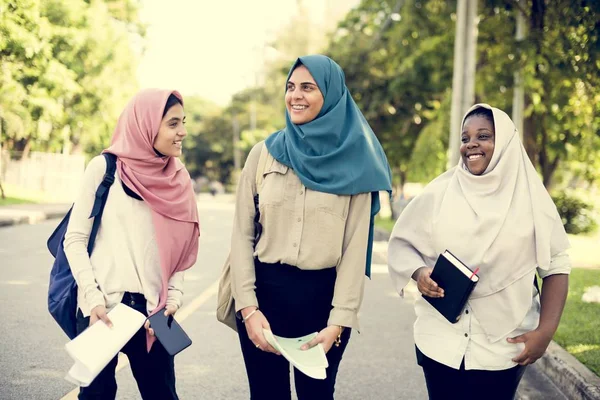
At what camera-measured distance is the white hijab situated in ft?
8.74

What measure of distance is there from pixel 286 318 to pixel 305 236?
1.19ft

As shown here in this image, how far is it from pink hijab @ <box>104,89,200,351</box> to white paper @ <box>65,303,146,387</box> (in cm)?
14

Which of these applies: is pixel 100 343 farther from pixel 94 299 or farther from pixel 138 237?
pixel 138 237

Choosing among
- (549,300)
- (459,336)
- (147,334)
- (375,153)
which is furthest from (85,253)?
(549,300)

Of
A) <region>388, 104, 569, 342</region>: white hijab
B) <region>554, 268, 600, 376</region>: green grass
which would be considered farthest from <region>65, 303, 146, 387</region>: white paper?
<region>554, 268, 600, 376</region>: green grass

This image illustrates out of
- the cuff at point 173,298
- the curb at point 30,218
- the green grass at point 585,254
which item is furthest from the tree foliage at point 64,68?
the cuff at point 173,298

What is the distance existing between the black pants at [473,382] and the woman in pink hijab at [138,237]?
1207mm

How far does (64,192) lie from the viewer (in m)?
31.8

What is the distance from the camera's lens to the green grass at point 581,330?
5.37m

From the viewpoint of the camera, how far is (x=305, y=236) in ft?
8.84

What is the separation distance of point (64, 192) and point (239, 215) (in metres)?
31.1

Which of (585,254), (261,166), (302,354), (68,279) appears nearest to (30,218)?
(585,254)

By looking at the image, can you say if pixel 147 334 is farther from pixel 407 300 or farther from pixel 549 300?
pixel 407 300

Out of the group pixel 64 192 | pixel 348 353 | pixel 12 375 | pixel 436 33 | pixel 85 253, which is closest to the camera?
pixel 85 253
